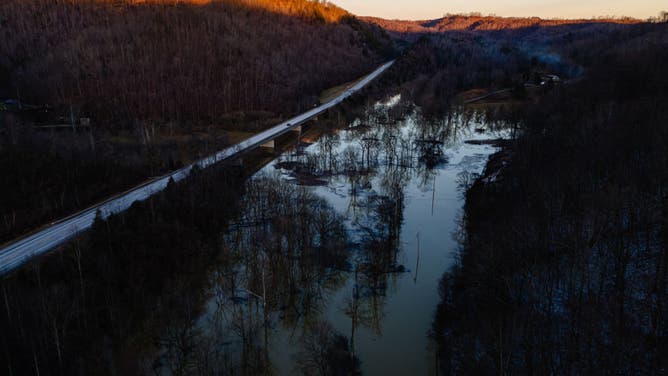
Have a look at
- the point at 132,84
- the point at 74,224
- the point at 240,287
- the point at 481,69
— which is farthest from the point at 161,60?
the point at 240,287

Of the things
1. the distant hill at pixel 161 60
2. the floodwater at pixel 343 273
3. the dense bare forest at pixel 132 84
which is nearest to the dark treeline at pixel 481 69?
the dense bare forest at pixel 132 84

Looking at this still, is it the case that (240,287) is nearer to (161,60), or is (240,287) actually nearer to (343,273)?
(343,273)

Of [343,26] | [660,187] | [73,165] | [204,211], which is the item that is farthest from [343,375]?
[343,26]

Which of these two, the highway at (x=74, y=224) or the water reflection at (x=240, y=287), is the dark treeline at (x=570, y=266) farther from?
the highway at (x=74, y=224)

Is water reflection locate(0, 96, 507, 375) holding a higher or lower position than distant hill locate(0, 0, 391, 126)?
lower

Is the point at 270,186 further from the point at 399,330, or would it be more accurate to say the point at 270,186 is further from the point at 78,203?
the point at 399,330

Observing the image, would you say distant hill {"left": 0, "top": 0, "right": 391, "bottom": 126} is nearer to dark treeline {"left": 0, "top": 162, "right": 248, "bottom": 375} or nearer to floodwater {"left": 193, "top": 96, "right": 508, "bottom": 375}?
floodwater {"left": 193, "top": 96, "right": 508, "bottom": 375}

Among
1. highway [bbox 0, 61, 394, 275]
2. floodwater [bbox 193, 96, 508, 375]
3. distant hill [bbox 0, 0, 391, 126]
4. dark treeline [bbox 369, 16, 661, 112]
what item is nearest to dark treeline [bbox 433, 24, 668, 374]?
floodwater [bbox 193, 96, 508, 375]
